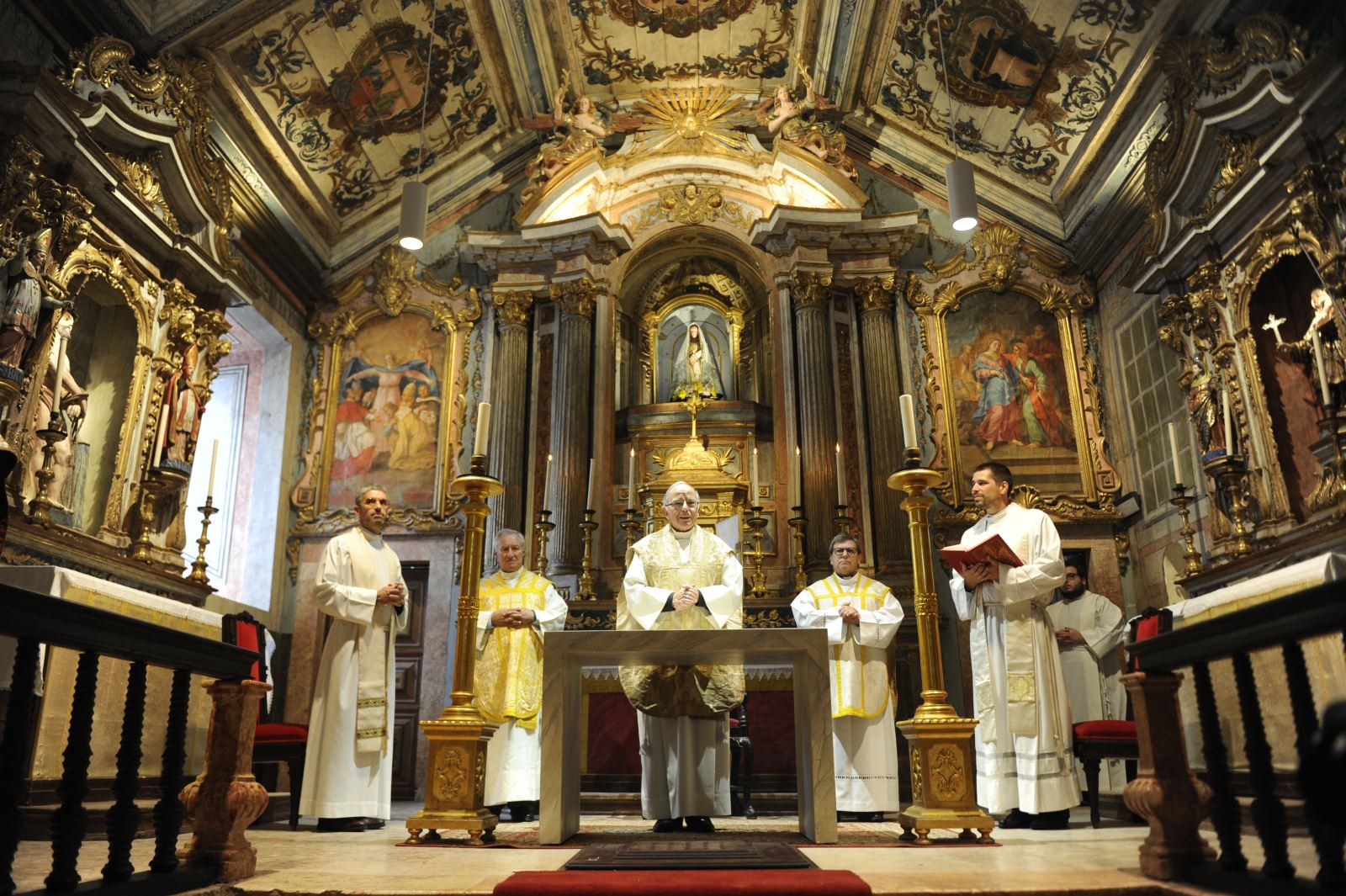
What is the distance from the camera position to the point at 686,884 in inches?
117

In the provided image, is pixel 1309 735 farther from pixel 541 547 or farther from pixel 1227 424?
pixel 541 547

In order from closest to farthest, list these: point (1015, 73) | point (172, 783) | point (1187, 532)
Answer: point (172, 783)
point (1187, 532)
point (1015, 73)

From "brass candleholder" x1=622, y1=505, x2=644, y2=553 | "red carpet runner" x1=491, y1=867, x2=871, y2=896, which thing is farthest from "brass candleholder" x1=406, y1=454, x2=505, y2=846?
"brass candleholder" x1=622, y1=505, x2=644, y2=553

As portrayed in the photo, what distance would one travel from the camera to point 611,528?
9.34m

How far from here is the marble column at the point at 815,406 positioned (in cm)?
888

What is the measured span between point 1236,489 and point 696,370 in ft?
16.5

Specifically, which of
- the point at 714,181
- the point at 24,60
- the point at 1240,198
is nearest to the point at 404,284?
the point at 714,181

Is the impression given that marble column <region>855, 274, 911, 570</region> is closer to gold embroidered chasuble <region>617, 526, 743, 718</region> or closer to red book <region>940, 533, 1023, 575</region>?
red book <region>940, 533, 1023, 575</region>

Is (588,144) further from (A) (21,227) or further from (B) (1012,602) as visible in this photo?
(B) (1012,602)

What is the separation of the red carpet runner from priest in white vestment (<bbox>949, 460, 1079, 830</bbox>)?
8.67ft

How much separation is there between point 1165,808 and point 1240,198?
504 cm

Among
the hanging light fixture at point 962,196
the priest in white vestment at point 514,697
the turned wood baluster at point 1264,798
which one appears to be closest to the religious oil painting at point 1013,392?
the hanging light fixture at point 962,196

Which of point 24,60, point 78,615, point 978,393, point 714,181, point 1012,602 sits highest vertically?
point 714,181

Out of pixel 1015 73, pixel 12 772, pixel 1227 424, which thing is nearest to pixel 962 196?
pixel 1227 424
